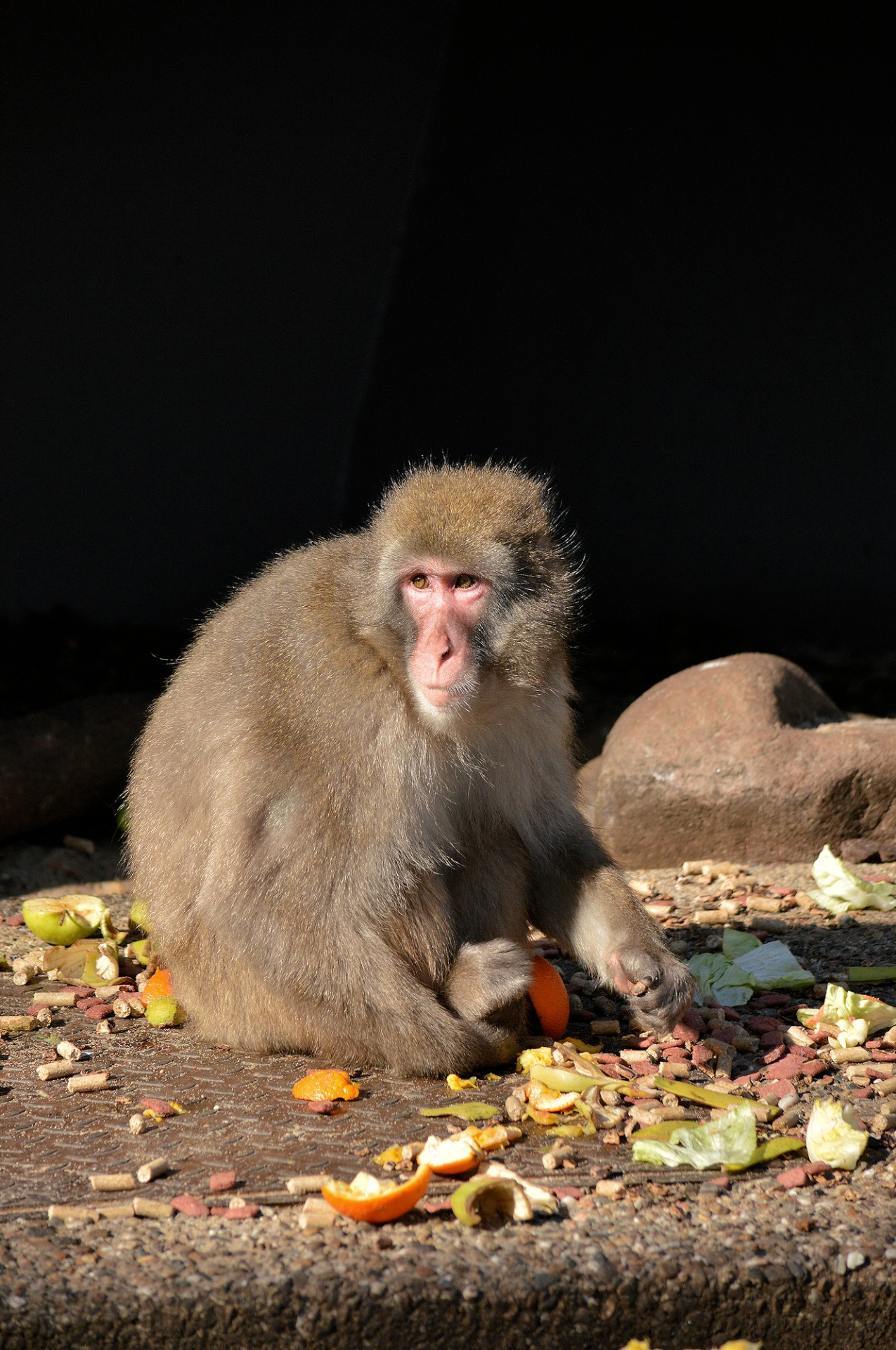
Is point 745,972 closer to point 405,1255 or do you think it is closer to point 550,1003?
point 550,1003

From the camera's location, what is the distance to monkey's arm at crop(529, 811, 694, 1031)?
3.82 m

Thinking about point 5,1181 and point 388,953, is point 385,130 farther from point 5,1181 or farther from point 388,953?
point 5,1181

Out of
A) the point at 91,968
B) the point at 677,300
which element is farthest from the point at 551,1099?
the point at 677,300

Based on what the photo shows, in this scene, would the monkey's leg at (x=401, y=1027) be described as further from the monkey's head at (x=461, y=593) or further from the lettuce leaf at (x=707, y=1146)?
the monkey's head at (x=461, y=593)

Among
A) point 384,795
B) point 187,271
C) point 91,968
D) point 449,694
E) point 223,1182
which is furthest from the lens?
point 187,271

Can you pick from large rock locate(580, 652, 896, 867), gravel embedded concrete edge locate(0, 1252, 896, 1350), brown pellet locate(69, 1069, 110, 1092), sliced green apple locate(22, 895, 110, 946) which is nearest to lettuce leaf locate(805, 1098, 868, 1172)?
gravel embedded concrete edge locate(0, 1252, 896, 1350)

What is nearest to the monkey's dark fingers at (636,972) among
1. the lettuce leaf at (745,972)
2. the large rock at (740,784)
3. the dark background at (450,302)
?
the lettuce leaf at (745,972)

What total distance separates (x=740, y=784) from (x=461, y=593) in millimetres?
2537

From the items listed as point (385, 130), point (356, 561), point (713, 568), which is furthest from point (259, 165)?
point (356, 561)

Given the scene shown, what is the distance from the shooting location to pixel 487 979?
11.9ft

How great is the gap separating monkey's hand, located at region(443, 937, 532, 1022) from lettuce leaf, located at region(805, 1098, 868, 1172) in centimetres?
78

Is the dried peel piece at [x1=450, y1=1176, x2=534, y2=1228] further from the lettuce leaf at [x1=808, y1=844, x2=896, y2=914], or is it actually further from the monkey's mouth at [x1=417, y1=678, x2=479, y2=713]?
the lettuce leaf at [x1=808, y1=844, x2=896, y2=914]

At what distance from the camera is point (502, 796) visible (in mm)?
3873

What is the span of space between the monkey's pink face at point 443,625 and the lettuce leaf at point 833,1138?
1.30m
